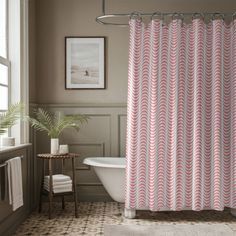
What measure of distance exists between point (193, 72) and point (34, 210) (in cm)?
236

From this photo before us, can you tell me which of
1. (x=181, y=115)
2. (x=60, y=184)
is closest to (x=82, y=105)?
(x=60, y=184)

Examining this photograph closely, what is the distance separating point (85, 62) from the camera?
4.76 m

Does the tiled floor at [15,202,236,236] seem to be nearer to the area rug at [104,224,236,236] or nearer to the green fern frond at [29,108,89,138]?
the area rug at [104,224,236,236]

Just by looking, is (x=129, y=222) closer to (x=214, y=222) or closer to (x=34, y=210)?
(x=214, y=222)

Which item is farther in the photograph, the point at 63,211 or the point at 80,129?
the point at 80,129

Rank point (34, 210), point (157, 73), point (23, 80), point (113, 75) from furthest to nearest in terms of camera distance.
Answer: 1. point (113, 75)
2. point (34, 210)
3. point (23, 80)
4. point (157, 73)

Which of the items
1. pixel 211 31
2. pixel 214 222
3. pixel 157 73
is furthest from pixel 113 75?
pixel 214 222

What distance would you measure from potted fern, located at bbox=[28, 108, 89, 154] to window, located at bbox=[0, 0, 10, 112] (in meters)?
0.34

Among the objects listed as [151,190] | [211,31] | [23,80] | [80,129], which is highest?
[211,31]

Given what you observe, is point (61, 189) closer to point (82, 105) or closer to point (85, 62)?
point (82, 105)

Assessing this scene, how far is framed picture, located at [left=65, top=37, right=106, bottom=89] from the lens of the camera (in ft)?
15.6

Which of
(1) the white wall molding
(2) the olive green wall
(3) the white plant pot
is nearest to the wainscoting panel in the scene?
(1) the white wall molding

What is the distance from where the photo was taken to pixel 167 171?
384 cm

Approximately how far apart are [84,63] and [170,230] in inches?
89.9
